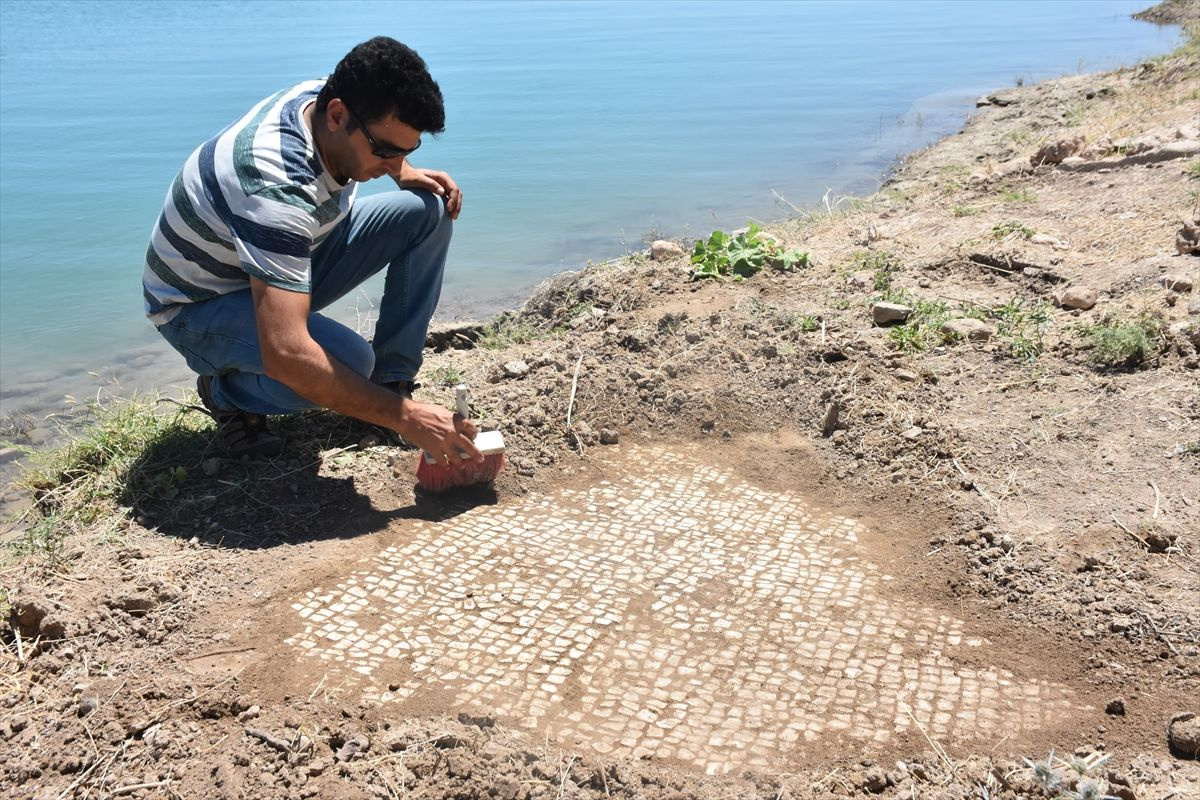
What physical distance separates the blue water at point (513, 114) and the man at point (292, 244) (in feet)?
8.17

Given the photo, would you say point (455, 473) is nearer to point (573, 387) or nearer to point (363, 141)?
point (573, 387)

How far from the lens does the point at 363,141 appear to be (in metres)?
3.09

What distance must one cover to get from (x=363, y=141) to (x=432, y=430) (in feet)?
2.85

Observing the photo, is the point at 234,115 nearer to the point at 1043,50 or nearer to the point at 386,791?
the point at 386,791

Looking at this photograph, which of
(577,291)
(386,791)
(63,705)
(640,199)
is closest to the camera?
(386,791)

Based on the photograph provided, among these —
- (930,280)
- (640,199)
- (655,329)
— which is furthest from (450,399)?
(640,199)

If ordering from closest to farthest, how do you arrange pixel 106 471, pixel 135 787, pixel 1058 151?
pixel 135 787, pixel 106 471, pixel 1058 151

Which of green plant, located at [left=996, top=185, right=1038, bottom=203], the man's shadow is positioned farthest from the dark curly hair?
green plant, located at [left=996, top=185, right=1038, bottom=203]

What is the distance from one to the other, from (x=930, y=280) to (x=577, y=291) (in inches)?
67.2

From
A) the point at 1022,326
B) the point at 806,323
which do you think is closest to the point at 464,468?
the point at 806,323

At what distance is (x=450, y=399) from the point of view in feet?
13.8

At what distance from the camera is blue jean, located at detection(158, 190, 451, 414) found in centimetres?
337

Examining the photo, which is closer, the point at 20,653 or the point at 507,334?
the point at 20,653

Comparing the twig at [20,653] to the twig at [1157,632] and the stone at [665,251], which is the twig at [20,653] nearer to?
the twig at [1157,632]
